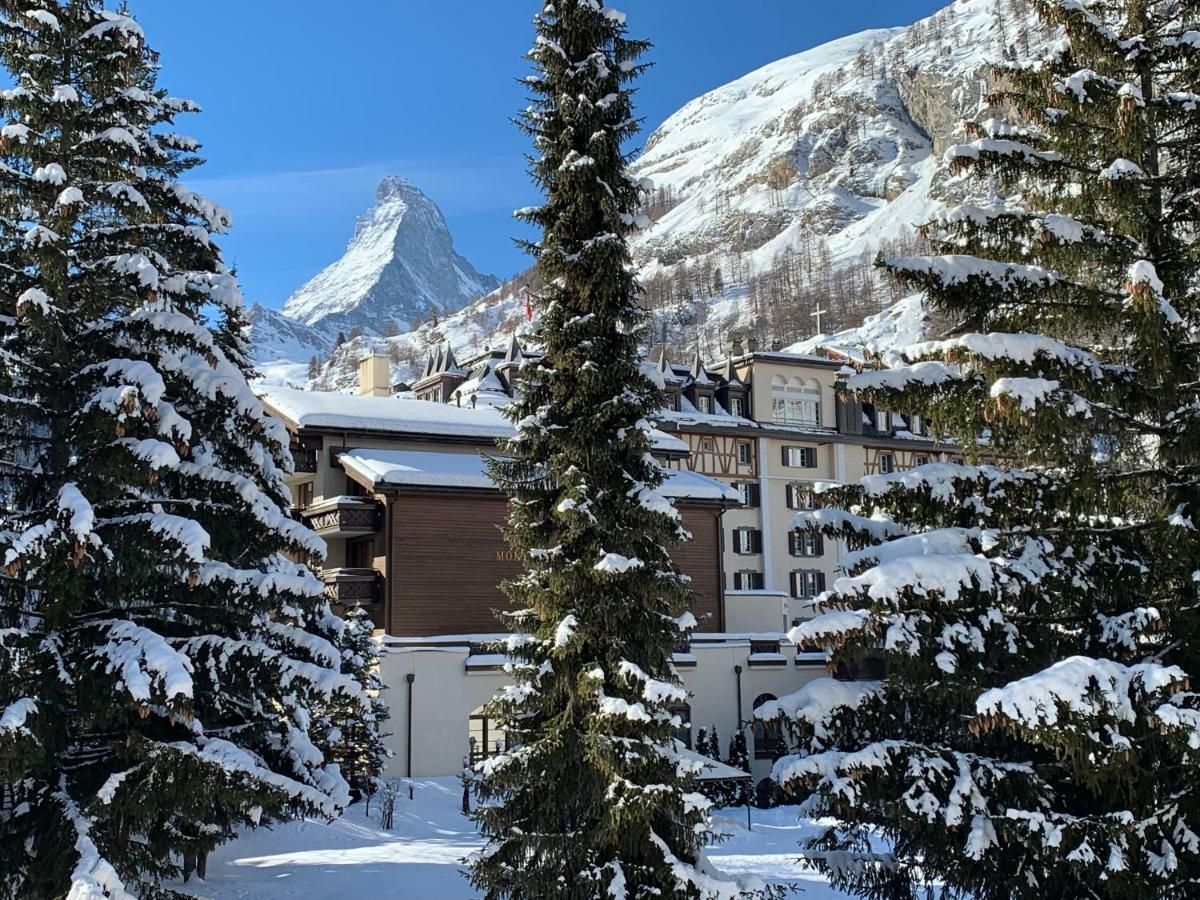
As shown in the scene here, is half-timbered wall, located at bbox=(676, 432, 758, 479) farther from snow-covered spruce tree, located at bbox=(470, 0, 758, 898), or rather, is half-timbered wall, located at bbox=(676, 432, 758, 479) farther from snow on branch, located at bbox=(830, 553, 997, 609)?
snow on branch, located at bbox=(830, 553, 997, 609)

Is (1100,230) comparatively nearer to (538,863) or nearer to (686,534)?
(686,534)

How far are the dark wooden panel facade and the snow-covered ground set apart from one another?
4.70m

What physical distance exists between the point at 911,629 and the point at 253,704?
Answer: 25.7 ft

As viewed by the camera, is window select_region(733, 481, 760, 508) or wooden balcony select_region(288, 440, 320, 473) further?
window select_region(733, 481, 760, 508)

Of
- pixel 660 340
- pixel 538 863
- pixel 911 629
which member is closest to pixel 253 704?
pixel 538 863

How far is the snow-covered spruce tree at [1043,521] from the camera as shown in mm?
10094

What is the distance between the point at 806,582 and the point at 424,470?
2726 cm

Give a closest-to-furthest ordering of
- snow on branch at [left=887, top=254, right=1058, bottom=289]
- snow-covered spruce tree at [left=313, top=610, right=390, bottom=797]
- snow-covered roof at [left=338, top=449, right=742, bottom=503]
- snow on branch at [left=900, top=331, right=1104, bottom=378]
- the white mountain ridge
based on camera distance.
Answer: snow on branch at [left=900, top=331, right=1104, bottom=378]
snow on branch at [left=887, top=254, right=1058, bottom=289]
snow-covered spruce tree at [left=313, top=610, right=390, bottom=797]
snow-covered roof at [left=338, top=449, right=742, bottom=503]
the white mountain ridge

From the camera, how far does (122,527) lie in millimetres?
11523

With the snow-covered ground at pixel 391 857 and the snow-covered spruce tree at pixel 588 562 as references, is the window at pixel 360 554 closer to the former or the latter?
the snow-covered ground at pixel 391 857

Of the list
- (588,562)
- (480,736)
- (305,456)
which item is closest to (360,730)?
(480,736)

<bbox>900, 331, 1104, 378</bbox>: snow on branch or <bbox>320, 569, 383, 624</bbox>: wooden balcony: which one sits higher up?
<bbox>900, 331, 1104, 378</bbox>: snow on branch

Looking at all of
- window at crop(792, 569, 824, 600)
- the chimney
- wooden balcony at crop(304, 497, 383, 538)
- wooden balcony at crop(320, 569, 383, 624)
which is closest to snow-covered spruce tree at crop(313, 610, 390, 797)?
wooden balcony at crop(320, 569, 383, 624)

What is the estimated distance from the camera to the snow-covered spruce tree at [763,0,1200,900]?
10094mm
